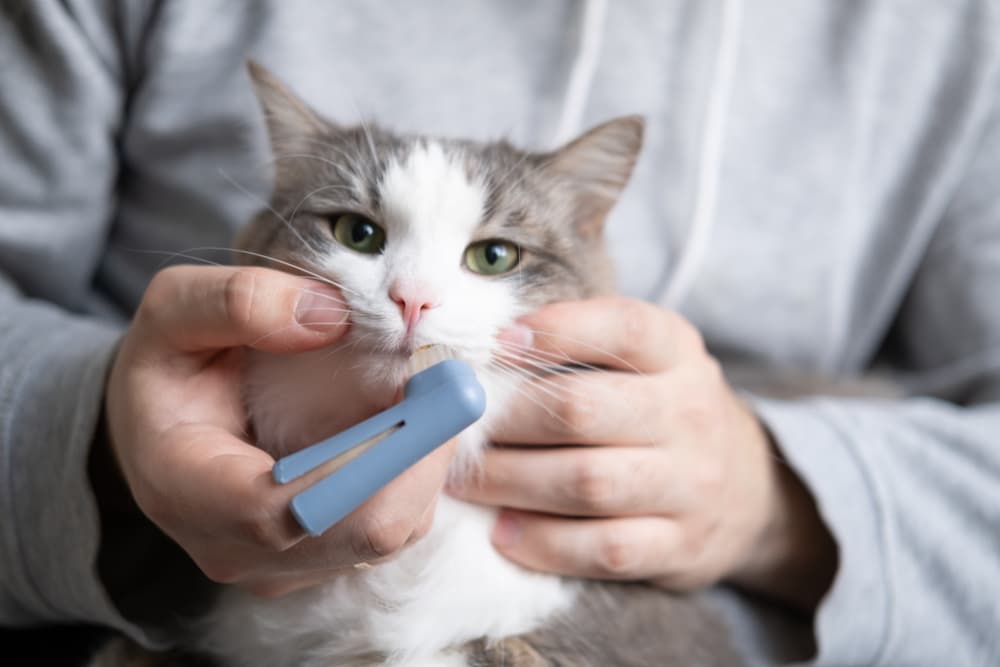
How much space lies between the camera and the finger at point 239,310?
0.66 m

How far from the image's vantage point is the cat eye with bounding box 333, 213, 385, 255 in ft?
2.70

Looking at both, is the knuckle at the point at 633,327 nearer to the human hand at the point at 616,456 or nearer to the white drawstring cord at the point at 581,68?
the human hand at the point at 616,456

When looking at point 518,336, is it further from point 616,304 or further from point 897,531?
point 897,531

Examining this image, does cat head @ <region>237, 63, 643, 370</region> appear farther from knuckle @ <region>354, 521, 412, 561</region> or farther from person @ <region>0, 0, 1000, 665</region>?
knuckle @ <region>354, 521, 412, 561</region>

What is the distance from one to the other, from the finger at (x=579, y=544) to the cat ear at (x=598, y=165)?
0.39 m

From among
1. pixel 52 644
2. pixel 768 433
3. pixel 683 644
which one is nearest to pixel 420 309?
pixel 683 644

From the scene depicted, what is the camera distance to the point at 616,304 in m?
0.86

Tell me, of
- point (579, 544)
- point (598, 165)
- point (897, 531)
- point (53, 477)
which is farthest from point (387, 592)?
point (897, 531)

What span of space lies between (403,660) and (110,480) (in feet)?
1.52

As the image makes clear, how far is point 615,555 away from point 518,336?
0.28 meters

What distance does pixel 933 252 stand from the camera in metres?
1.42

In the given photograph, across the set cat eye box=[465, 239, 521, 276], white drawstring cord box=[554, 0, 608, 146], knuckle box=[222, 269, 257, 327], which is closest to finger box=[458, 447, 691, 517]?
cat eye box=[465, 239, 521, 276]

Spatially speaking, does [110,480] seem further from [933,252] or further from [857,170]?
[933,252]

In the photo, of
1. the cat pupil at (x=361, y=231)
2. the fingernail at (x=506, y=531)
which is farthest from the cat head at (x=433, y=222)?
the fingernail at (x=506, y=531)
